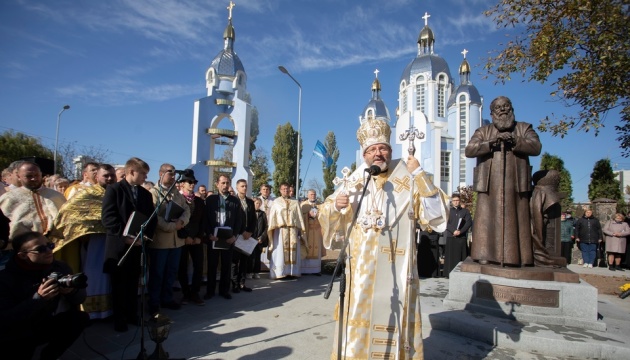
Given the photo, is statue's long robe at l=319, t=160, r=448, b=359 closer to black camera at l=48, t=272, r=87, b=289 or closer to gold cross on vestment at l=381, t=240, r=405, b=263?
gold cross on vestment at l=381, t=240, r=405, b=263

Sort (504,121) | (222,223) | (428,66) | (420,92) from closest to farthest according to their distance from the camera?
(504,121)
(222,223)
(428,66)
(420,92)

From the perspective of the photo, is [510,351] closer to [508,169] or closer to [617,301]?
[508,169]

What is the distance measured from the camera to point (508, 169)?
5.53 metres

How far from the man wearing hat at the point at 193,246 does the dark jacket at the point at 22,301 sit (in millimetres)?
2987

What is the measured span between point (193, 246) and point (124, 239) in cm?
195

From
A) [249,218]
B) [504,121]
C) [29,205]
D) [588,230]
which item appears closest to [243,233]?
[249,218]

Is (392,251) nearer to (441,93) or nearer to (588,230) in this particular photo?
(588,230)

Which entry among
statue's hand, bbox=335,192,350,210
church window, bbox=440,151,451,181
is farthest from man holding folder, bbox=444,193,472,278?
church window, bbox=440,151,451,181

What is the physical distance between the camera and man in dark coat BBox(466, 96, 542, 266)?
5.37 meters

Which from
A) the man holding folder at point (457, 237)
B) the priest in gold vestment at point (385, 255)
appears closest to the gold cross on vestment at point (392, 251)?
the priest in gold vestment at point (385, 255)

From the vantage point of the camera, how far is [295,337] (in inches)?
182

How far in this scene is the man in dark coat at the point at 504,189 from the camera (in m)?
5.37

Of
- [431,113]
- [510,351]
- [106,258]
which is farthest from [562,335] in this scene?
[431,113]

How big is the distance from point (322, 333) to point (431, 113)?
3737 centimetres
